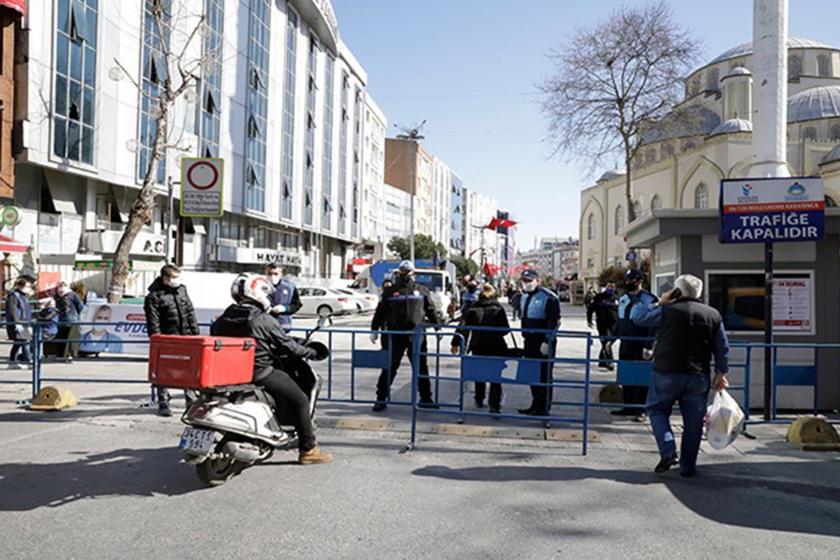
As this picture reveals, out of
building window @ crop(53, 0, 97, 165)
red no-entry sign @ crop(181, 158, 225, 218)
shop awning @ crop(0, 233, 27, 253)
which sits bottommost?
shop awning @ crop(0, 233, 27, 253)

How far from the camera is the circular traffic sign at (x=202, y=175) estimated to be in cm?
1523

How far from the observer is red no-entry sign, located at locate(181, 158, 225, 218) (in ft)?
49.7

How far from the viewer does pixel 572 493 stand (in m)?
→ 5.32

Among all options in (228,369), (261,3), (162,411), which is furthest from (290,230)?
(228,369)

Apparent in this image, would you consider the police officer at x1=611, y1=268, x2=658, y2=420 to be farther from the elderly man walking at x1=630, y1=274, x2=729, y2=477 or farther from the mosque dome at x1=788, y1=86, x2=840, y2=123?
the mosque dome at x1=788, y1=86, x2=840, y2=123

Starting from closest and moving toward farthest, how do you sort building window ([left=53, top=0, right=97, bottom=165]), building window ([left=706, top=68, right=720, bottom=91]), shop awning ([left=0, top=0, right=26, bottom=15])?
1. shop awning ([left=0, top=0, right=26, bottom=15])
2. building window ([left=53, top=0, right=97, bottom=165])
3. building window ([left=706, top=68, right=720, bottom=91])

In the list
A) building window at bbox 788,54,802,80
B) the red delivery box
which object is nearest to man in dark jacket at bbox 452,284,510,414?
the red delivery box

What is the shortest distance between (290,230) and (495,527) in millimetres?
45976

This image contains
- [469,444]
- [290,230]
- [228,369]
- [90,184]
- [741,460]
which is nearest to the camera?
[228,369]

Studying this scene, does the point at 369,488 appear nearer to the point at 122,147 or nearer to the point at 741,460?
the point at 741,460

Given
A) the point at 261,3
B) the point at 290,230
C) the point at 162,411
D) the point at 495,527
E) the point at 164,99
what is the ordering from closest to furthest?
the point at 495,527 → the point at 162,411 → the point at 164,99 → the point at 261,3 → the point at 290,230

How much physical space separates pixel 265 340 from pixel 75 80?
76.9 feet

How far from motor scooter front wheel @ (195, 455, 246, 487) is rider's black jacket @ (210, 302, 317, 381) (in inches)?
26.4

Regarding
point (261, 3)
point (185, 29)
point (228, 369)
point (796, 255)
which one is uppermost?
point (261, 3)
